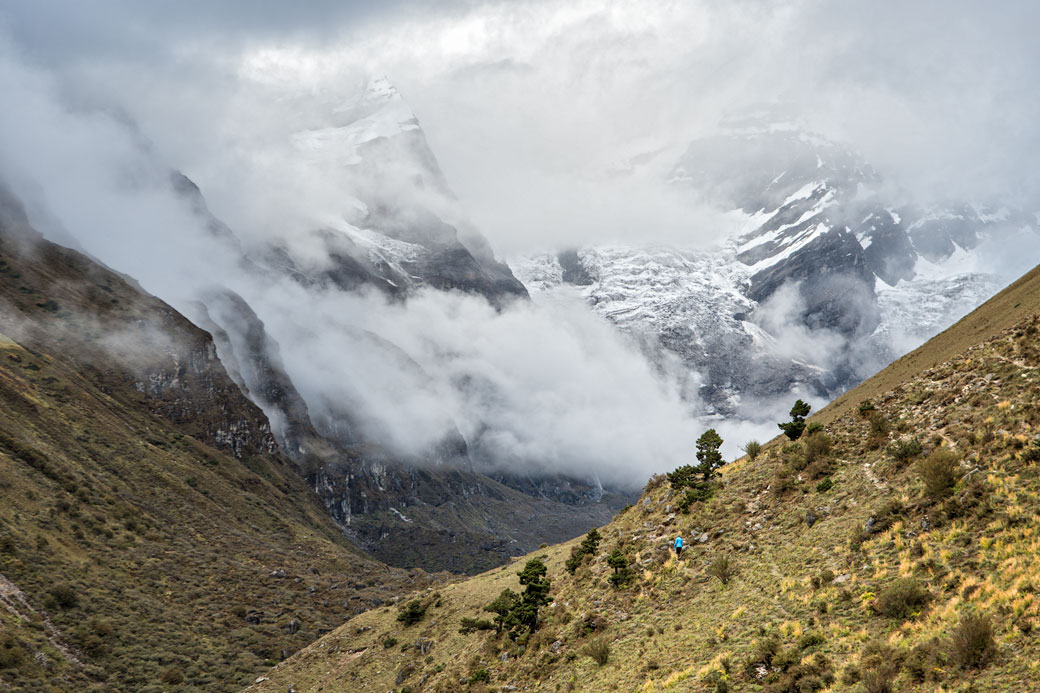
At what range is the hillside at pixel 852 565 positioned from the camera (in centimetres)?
1797

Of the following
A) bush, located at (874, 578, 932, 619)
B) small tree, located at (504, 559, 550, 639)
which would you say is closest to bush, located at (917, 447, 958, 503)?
bush, located at (874, 578, 932, 619)

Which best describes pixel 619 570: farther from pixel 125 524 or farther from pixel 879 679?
pixel 125 524

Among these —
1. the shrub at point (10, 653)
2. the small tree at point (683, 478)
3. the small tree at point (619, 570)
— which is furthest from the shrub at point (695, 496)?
the shrub at point (10, 653)

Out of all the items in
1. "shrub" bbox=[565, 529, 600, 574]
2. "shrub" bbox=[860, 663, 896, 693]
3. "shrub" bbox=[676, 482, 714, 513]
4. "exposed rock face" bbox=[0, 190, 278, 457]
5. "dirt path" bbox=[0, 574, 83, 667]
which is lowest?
"shrub" bbox=[860, 663, 896, 693]

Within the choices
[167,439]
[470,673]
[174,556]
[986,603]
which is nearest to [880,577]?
[986,603]

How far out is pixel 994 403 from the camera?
26.2m

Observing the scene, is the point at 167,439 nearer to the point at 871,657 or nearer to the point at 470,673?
the point at 470,673

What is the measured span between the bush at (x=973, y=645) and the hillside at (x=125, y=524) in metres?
75.6

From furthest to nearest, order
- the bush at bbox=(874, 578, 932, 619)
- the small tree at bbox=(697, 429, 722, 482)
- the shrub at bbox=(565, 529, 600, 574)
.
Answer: the small tree at bbox=(697, 429, 722, 482) < the shrub at bbox=(565, 529, 600, 574) < the bush at bbox=(874, 578, 932, 619)

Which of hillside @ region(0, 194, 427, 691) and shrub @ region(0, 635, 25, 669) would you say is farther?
hillside @ region(0, 194, 427, 691)

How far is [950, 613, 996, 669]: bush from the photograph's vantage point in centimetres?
1580

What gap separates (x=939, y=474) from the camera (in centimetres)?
2323

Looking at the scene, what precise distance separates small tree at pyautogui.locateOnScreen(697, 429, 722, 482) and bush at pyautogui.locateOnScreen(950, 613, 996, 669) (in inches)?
911

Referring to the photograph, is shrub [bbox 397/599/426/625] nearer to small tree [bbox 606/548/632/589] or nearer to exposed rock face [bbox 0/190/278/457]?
small tree [bbox 606/548/632/589]
